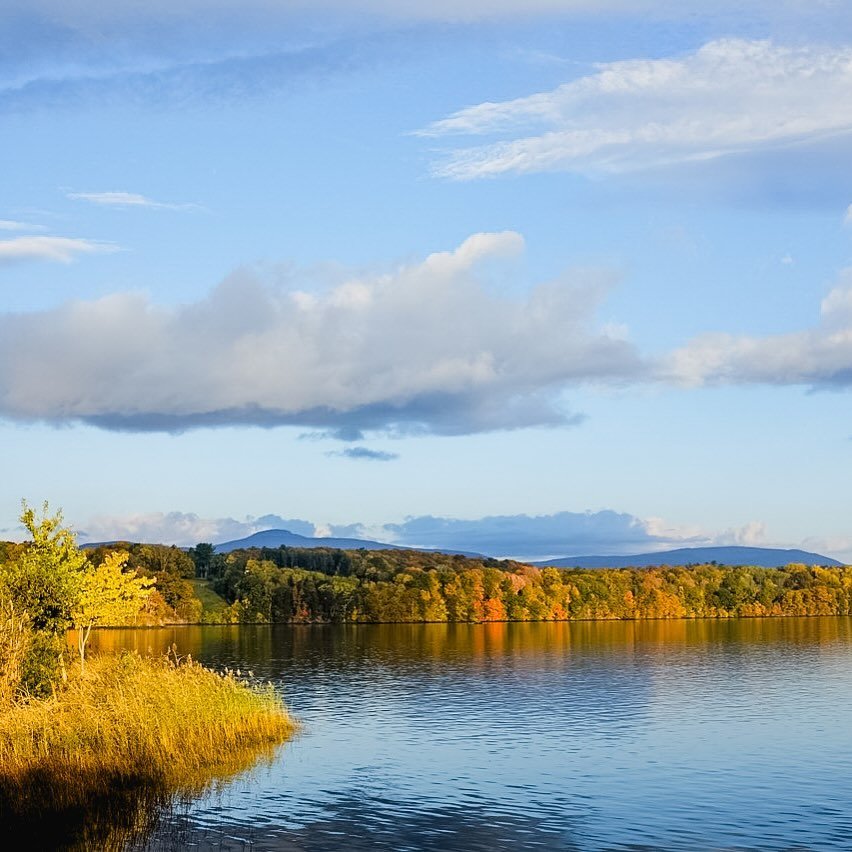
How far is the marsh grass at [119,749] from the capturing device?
44.3 m

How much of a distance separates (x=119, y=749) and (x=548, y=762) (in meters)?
22.0

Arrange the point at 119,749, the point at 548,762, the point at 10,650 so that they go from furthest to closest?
the point at 548,762, the point at 119,749, the point at 10,650

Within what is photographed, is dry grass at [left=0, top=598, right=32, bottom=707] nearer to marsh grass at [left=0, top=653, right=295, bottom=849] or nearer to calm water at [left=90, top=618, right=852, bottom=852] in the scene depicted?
marsh grass at [left=0, top=653, right=295, bottom=849]

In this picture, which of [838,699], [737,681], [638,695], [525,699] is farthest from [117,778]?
[737,681]

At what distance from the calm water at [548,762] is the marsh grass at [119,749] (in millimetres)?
2262

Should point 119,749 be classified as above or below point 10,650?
below

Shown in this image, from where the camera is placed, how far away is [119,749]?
51.1m

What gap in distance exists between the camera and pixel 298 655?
139 metres

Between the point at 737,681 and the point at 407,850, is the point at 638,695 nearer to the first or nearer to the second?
the point at 737,681

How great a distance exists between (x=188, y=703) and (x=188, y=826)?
14793 mm

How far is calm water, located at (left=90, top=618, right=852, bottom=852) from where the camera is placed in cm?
4366

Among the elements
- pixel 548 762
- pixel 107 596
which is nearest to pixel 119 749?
pixel 548 762

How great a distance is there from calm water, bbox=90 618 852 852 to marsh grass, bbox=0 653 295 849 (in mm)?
2262

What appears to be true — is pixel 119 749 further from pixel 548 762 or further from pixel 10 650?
pixel 548 762
